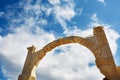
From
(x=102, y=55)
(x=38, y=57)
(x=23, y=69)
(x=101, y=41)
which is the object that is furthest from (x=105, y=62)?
(x=23, y=69)

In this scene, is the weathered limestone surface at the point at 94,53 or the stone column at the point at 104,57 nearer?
the stone column at the point at 104,57

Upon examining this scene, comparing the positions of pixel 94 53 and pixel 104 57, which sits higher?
pixel 94 53

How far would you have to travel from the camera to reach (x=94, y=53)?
776 centimetres

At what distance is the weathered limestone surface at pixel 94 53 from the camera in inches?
275

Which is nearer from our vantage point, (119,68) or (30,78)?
(119,68)

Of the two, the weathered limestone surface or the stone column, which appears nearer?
the stone column

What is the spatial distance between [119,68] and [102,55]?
0.88 metres

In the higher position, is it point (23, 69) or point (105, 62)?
point (23, 69)

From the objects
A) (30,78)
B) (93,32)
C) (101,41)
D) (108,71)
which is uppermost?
(93,32)

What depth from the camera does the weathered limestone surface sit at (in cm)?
699

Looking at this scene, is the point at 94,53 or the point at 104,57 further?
the point at 94,53

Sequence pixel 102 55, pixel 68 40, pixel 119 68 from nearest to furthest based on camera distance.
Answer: pixel 119 68
pixel 102 55
pixel 68 40

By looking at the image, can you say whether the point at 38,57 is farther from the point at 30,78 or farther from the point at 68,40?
the point at 68,40

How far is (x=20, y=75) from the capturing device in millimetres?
9477
